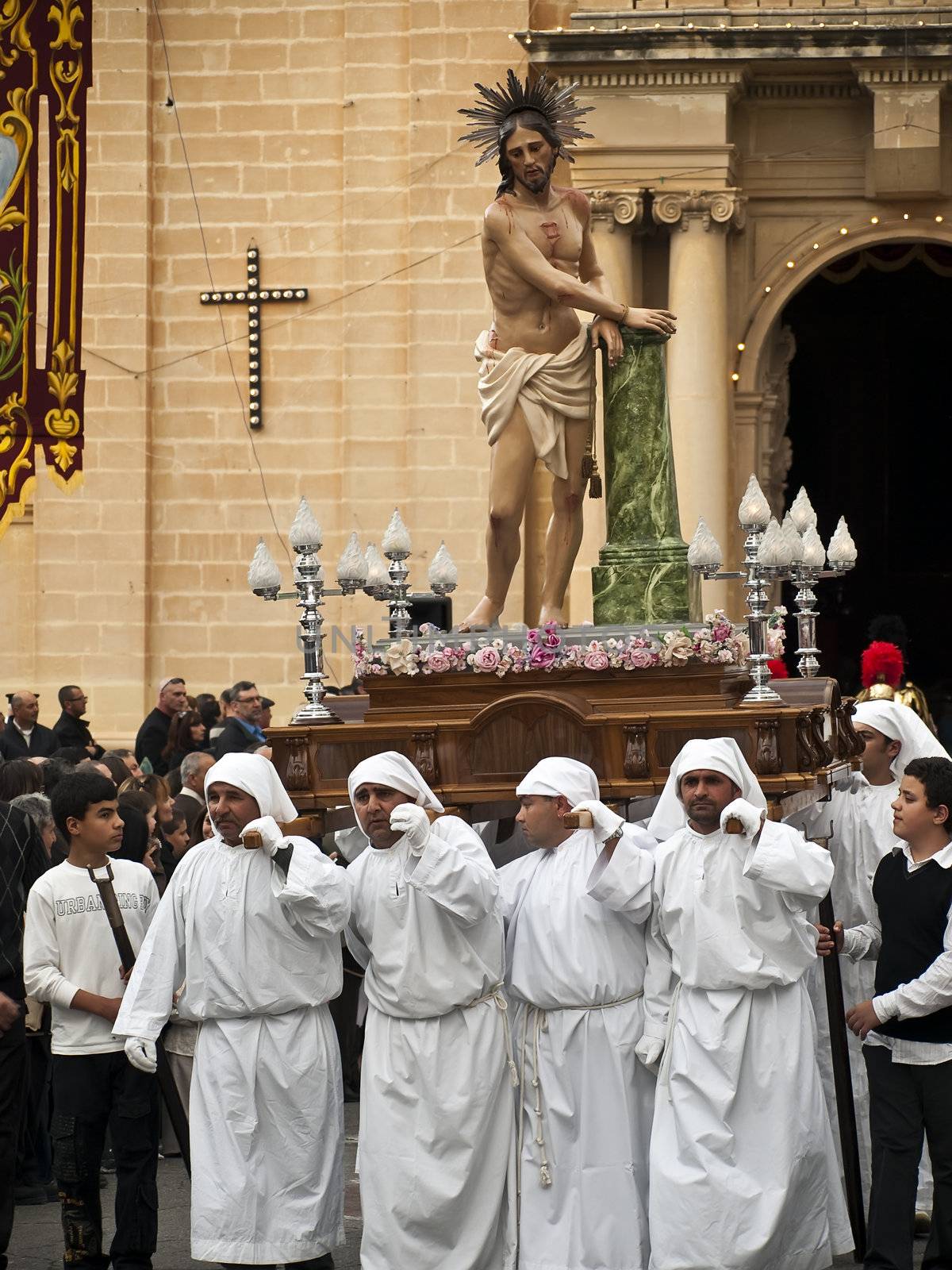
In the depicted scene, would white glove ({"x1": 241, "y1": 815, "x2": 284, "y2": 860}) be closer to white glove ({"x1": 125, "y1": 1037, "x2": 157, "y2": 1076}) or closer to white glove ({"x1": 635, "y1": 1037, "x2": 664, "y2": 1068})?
white glove ({"x1": 125, "y1": 1037, "x2": 157, "y2": 1076})

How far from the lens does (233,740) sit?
13102 mm

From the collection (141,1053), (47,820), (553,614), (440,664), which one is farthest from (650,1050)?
(47,820)

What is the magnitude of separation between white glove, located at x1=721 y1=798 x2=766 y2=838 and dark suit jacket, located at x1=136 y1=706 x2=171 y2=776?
7.31m

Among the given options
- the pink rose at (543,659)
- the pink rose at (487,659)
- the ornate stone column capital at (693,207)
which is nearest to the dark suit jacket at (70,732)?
the ornate stone column capital at (693,207)

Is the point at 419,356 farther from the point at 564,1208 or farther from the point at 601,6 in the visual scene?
the point at 564,1208

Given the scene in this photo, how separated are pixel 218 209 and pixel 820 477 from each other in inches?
263

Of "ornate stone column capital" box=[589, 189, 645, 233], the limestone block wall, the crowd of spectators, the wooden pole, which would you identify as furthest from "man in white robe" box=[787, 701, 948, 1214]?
the limestone block wall

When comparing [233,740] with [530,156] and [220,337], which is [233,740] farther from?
[220,337]

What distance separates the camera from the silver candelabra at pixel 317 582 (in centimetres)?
905

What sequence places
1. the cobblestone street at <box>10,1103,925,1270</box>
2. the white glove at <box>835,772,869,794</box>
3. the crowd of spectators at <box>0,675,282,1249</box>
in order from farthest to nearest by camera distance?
1. the white glove at <box>835,772,869,794</box>
2. the cobblestone street at <box>10,1103,925,1270</box>
3. the crowd of spectators at <box>0,675,282,1249</box>

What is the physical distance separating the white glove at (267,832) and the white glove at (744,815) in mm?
1491

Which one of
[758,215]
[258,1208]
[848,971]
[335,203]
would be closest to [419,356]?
[335,203]

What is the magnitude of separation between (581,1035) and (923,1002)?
1149 mm

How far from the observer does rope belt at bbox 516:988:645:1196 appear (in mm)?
7492
